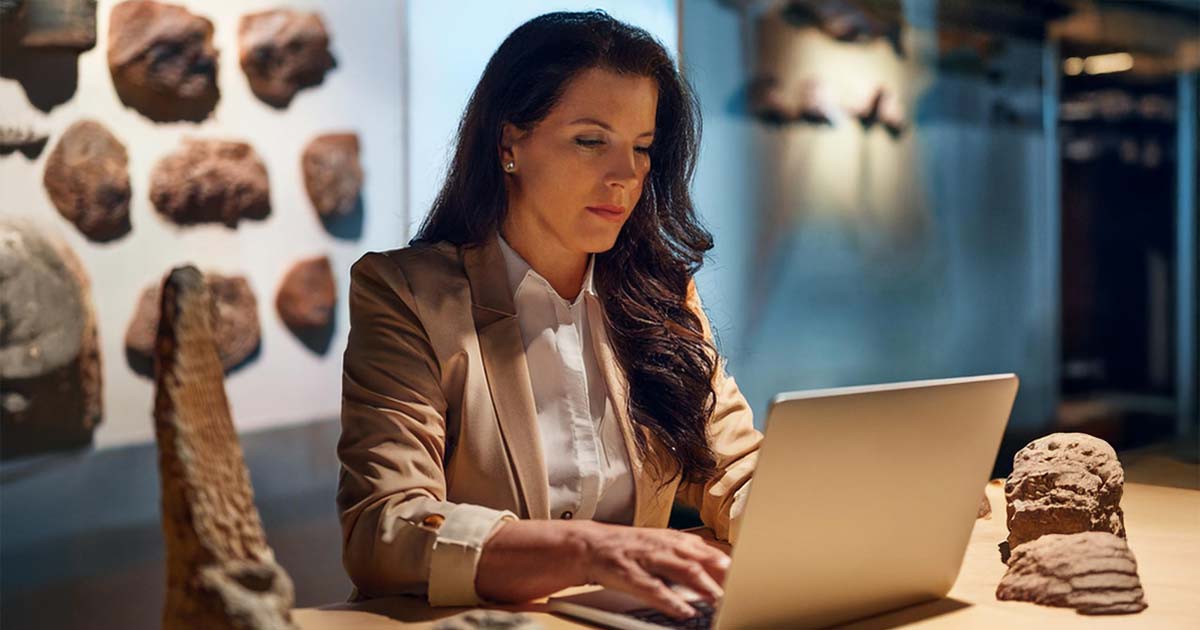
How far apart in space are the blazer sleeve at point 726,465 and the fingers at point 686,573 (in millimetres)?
581

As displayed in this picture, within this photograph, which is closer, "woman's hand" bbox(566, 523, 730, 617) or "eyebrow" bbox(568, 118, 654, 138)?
"woman's hand" bbox(566, 523, 730, 617)

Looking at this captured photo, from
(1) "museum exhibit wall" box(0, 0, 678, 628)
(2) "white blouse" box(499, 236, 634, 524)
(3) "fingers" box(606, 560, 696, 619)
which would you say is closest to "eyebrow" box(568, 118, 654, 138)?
(2) "white blouse" box(499, 236, 634, 524)

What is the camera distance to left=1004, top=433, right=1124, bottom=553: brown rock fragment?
1.65m

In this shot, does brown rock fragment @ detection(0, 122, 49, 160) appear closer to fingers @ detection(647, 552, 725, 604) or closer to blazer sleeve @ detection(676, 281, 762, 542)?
blazer sleeve @ detection(676, 281, 762, 542)

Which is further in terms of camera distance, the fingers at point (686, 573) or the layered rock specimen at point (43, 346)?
the layered rock specimen at point (43, 346)

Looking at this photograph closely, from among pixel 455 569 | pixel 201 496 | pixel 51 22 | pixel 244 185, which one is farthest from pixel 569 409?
pixel 51 22

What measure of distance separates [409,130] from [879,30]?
240 cm

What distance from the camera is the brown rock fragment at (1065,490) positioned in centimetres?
165

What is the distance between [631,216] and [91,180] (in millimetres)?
1604

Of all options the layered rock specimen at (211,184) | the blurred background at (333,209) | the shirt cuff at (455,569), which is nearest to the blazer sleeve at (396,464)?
the shirt cuff at (455,569)

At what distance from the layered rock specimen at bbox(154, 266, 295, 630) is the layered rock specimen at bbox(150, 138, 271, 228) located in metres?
2.26

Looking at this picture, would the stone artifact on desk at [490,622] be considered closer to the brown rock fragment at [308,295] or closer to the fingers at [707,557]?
the fingers at [707,557]

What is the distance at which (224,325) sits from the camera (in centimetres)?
339

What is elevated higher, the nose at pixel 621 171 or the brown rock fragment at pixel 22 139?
the brown rock fragment at pixel 22 139
